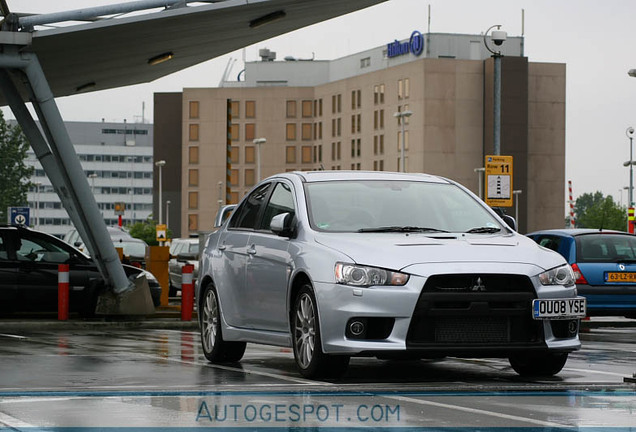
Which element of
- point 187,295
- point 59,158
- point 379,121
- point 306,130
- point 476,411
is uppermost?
point 379,121

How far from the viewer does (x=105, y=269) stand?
71.6ft

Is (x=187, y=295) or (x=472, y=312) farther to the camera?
(x=187, y=295)

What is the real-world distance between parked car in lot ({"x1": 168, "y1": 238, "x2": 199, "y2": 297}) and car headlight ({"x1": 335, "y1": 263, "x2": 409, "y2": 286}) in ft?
82.8

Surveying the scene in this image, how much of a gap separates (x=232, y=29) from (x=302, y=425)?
14.6 m

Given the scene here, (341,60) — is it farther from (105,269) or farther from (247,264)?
(247,264)

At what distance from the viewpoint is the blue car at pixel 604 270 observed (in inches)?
788

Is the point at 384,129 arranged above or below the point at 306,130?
below

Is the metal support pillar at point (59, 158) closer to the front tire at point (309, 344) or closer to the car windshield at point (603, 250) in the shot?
the car windshield at point (603, 250)

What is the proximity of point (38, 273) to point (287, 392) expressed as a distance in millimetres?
12673

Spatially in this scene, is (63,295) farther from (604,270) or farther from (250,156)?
(250,156)

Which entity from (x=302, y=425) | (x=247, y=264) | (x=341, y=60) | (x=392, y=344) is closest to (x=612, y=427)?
(x=302, y=425)

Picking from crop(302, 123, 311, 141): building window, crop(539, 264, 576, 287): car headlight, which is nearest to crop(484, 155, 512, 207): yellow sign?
crop(539, 264, 576, 287): car headlight

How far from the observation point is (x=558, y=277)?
1105cm

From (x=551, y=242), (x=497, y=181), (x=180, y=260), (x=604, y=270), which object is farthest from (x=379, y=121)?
(x=604, y=270)
